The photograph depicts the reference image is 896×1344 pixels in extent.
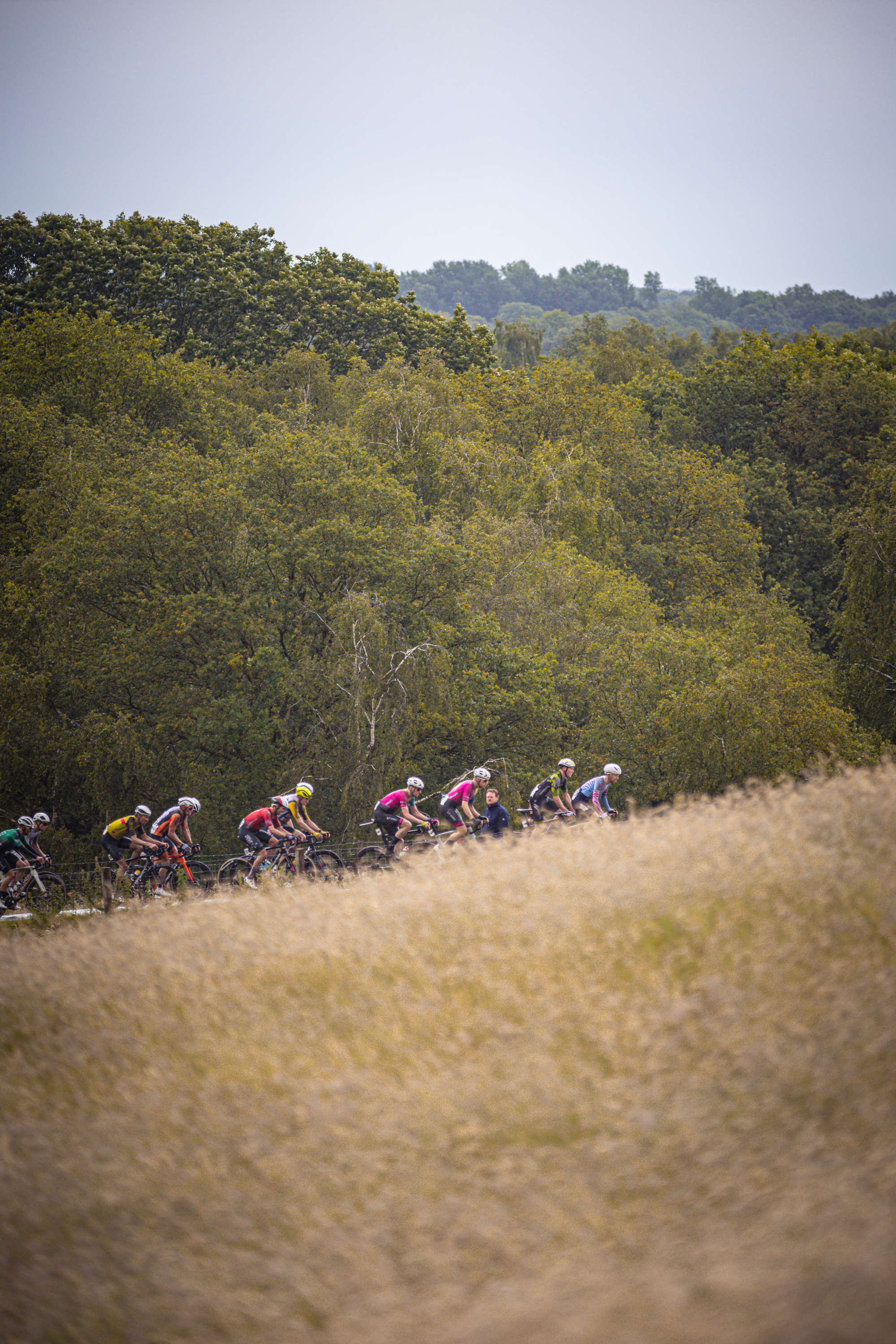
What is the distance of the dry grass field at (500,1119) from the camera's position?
15.8 feet

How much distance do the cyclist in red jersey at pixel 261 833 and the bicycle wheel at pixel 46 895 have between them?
337cm

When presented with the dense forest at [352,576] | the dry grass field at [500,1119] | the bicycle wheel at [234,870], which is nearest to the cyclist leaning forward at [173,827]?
the bicycle wheel at [234,870]

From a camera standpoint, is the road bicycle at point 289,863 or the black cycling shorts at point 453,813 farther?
the road bicycle at point 289,863

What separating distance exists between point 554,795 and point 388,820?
8.95ft

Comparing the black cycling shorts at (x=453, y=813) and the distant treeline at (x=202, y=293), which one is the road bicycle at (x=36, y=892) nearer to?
the black cycling shorts at (x=453, y=813)

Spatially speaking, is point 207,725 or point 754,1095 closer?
point 754,1095

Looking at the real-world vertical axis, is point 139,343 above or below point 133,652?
above

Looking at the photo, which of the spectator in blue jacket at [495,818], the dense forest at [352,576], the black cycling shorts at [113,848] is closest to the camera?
the spectator in blue jacket at [495,818]

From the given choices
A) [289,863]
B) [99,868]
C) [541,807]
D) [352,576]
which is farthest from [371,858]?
[352,576]

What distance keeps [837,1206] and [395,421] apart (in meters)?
30.2

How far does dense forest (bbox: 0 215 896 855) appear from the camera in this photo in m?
23.7

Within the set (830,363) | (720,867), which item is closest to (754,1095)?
(720,867)

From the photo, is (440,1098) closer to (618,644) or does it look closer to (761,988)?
(761,988)

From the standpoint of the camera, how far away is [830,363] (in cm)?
5122
